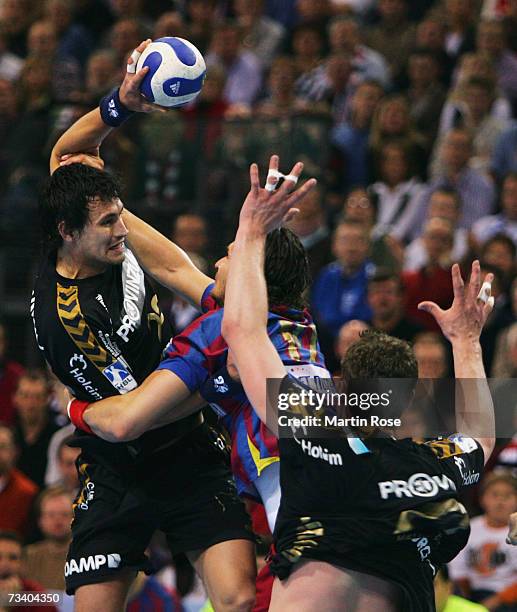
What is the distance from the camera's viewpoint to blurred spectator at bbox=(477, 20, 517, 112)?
12.0m

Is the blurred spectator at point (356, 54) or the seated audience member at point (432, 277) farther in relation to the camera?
the blurred spectator at point (356, 54)

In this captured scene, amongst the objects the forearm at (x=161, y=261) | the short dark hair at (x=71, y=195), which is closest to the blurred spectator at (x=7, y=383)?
the forearm at (x=161, y=261)

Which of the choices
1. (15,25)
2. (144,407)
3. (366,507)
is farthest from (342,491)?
(15,25)

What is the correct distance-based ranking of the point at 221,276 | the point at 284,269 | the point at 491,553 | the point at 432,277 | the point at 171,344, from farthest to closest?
the point at 432,277
the point at 491,553
the point at 221,276
the point at 171,344
the point at 284,269

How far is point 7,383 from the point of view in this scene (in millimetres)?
10648

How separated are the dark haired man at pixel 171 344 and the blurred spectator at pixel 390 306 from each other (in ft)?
12.1

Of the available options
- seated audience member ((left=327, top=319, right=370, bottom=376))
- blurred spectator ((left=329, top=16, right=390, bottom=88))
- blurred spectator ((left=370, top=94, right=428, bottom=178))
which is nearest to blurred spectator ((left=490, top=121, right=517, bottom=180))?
blurred spectator ((left=370, top=94, right=428, bottom=178))

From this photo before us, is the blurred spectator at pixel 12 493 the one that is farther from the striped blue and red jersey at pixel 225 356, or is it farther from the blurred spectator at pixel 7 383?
the striped blue and red jersey at pixel 225 356

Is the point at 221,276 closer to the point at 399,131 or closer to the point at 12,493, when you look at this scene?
the point at 12,493

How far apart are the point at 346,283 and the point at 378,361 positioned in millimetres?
5448

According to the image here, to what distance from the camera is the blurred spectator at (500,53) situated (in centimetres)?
1204

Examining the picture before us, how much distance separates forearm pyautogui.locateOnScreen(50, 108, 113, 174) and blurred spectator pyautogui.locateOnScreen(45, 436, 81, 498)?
327 cm

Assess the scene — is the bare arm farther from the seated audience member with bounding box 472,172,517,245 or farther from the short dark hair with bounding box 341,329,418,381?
the seated audience member with bounding box 472,172,517,245

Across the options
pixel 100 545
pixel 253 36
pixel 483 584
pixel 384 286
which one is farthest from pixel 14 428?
pixel 253 36
